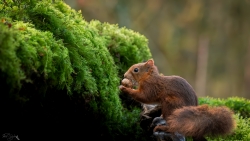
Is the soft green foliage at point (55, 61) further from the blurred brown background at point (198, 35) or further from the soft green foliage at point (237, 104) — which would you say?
the blurred brown background at point (198, 35)

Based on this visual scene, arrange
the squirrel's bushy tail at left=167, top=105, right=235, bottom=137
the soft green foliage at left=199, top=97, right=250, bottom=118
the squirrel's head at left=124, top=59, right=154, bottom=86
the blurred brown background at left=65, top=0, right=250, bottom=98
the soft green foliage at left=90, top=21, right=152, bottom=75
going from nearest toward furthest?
the squirrel's bushy tail at left=167, top=105, right=235, bottom=137, the squirrel's head at left=124, top=59, right=154, bottom=86, the soft green foliage at left=90, top=21, right=152, bottom=75, the soft green foliage at left=199, top=97, right=250, bottom=118, the blurred brown background at left=65, top=0, right=250, bottom=98

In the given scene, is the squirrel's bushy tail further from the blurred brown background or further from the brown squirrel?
the blurred brown background

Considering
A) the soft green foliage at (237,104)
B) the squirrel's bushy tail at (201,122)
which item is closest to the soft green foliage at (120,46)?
the soft green foliage at (237,104)

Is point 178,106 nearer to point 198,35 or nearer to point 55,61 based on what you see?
point 55,61

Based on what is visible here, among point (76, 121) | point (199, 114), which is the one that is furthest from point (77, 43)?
point (199, 114)

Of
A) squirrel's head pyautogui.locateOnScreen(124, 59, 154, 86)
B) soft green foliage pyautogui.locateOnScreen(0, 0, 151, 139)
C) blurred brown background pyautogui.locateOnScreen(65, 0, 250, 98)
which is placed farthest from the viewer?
blurred brown background pyautogui.locateOnScreen(65, 0, 250, 98)

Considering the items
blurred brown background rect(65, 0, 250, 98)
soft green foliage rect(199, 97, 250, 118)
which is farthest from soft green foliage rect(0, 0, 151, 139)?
blurred brown background rect(65, 0, 250, 98)

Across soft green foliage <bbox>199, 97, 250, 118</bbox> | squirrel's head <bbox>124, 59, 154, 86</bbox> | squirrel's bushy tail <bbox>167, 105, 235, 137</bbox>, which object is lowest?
squirrel's bushy tail <bbox>167, 105, 235, 137</bbox>
